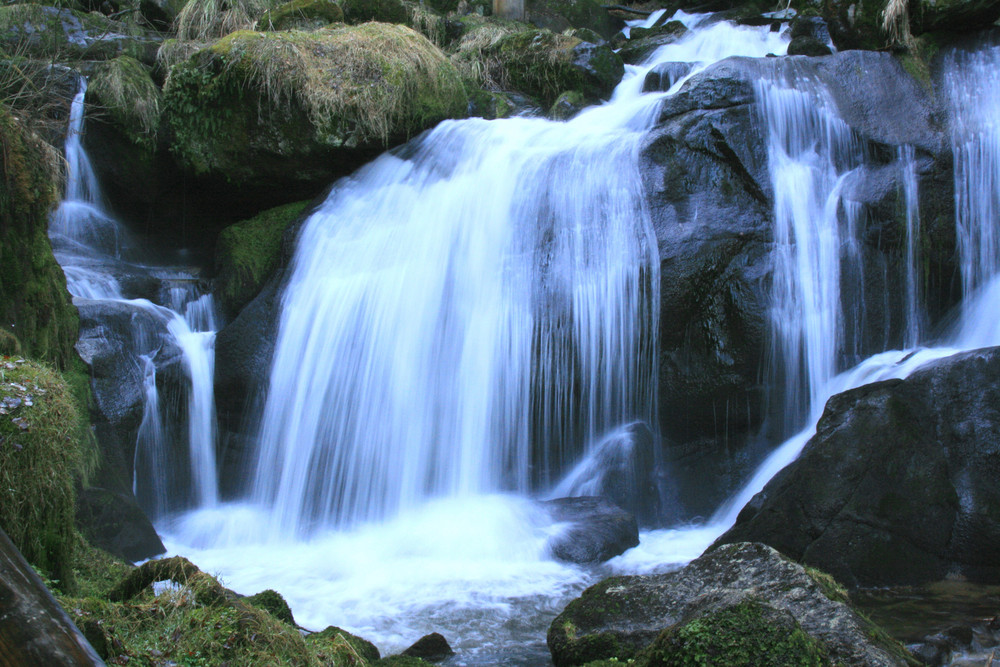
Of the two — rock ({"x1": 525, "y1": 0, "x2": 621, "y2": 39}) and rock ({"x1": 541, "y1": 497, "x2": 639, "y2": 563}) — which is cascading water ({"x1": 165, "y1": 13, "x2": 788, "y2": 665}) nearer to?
rock ({"x1": 541, "y1": 497, "x2": 639, "y2": 563})

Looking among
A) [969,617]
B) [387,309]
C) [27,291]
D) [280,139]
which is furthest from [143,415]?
[969,617]

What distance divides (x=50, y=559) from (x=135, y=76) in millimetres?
8094

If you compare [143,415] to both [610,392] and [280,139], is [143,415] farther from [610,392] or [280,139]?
[610,392]

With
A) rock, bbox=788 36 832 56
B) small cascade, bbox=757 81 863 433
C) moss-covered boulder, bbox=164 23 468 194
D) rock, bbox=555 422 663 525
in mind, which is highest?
rock, bbox=788 36 832 56

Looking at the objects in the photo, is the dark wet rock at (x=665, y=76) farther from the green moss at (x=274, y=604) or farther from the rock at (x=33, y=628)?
the rock at (x=33, y=628)

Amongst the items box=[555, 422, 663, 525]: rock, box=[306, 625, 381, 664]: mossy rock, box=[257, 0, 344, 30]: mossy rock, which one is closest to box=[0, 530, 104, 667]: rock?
box=[306, 625, 381, 664]: mossy rock

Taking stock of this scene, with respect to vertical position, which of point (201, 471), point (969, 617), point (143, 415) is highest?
point (143, 415)

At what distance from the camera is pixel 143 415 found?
751cm

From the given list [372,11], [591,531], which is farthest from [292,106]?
[591,531]

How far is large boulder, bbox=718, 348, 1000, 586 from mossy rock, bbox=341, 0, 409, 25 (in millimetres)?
9526

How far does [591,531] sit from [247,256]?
5386 millimetres

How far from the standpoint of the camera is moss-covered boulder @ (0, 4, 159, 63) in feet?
32.1

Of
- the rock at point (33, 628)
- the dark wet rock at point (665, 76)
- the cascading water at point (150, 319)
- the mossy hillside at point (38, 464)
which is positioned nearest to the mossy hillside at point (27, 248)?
the cascading water at point (150, 319)

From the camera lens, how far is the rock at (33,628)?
1612 millimetres
